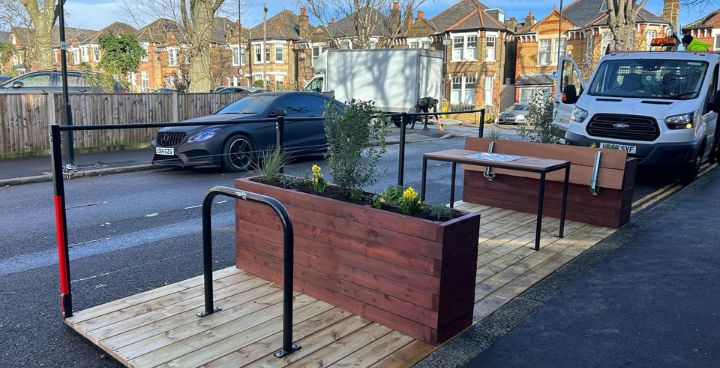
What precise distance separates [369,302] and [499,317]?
1.00m

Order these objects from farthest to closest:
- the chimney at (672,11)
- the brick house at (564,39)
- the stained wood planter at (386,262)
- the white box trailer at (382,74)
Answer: the brick house at (564,39) → the chimney at (672,11) → the white box trailer at (382,74) → the stained wood planter at (386,262)

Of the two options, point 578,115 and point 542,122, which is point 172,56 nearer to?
point 578,115

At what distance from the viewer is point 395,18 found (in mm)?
38719

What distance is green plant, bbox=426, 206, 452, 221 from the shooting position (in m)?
3.57

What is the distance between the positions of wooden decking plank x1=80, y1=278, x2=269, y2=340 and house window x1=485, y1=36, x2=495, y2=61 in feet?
148

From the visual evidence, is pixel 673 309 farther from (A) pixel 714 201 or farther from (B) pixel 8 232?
(B) pixel 8 232

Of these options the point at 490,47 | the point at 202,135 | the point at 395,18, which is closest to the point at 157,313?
the point at 202,135

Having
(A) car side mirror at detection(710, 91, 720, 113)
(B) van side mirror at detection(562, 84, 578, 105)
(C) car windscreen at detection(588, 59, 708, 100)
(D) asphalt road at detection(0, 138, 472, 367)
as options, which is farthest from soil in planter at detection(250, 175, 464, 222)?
(A) car side mirror at detection(710, 91, 720, 113)

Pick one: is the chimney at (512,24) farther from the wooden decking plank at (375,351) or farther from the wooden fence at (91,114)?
the wooden decking plank at (375,351)

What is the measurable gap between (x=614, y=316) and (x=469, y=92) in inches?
1767

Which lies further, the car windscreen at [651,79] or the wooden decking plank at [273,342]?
the car windscreen at [651,79]

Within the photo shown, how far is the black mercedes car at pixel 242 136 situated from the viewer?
35.4ft

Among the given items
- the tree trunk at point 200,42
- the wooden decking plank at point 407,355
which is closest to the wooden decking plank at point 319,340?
the wooden decking plank at point 407,355

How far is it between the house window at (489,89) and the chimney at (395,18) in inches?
404
